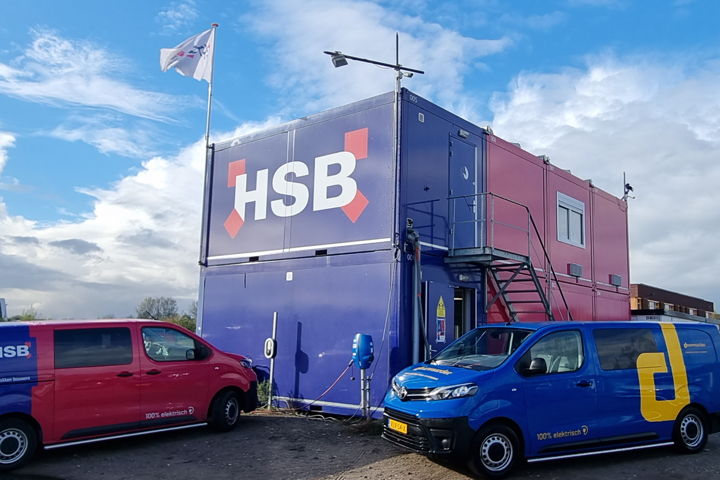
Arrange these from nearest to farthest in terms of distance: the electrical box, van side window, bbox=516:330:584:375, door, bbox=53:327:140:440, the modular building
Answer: van side window, bbox=516:330:584:375
door, bbox=53:327:140:440
the electrical box
the modular building

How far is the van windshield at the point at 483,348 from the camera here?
7.67 metres

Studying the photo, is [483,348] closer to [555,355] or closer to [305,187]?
[555,355]

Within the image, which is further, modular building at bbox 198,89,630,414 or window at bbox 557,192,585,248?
window at bbox 557,192,585,248

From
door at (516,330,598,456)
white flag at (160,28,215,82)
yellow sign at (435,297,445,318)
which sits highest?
white flag at (160,28,215,82)

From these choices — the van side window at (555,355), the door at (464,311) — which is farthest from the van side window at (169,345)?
the door at (464,311)

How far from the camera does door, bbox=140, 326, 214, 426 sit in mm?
8766

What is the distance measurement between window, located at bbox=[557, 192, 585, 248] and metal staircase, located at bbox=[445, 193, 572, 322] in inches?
72.0

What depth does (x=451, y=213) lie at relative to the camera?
12.4m

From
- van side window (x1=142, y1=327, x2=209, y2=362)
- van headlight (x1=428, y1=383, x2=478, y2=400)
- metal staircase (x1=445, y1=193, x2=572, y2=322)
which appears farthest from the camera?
metal staircase (x1=445, y1=193, x2=572, y2=322)

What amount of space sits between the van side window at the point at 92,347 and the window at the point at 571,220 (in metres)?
11.3

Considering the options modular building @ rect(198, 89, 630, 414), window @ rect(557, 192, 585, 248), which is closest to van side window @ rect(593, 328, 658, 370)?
modular building @ rect(198, 89, 630, 414)

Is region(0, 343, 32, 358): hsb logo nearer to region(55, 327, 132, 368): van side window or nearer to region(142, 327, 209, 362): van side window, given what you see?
region(55, 327, 132, 368): van side window

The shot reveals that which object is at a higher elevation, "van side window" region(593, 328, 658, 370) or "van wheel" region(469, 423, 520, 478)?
"van side window" region(593, 328, 658, 370)

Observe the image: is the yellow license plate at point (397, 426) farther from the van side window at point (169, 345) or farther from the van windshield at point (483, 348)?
the van side window at point (169, 345)
